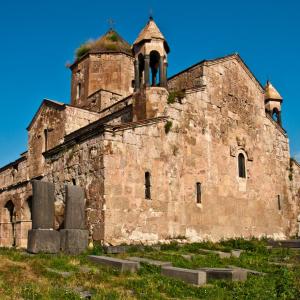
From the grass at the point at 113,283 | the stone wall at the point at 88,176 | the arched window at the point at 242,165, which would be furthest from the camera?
the arched window at the point at 242,165

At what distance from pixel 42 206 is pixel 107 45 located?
13.0 m

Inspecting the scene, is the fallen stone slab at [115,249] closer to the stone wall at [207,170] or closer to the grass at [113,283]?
the stone wall at [207,170]

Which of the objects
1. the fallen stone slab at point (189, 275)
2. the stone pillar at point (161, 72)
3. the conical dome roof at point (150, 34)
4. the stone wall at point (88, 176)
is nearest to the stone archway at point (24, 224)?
the stone wall at point (88, 176)

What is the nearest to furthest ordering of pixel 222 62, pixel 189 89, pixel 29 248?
pixel 29 248 < pixel 189 89 < pixel 222 62

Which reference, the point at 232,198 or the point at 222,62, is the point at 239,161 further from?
the point at 222,62

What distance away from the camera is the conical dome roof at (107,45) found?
21.8 meters

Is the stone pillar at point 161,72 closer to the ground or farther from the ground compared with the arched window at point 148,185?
farther from the ground

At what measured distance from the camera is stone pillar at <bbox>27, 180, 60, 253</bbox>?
1044 cm

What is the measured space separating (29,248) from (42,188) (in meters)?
1.64

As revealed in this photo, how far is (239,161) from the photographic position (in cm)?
1666

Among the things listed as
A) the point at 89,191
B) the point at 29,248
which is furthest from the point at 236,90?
the point at 29,248

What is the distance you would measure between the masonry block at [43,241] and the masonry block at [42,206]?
0.85 feet

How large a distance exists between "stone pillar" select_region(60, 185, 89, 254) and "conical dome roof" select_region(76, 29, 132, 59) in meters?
11.6

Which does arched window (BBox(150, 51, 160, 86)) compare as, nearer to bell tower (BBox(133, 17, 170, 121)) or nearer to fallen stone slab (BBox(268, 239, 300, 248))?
bell tower (BBox(133, 17, 170, 121))
